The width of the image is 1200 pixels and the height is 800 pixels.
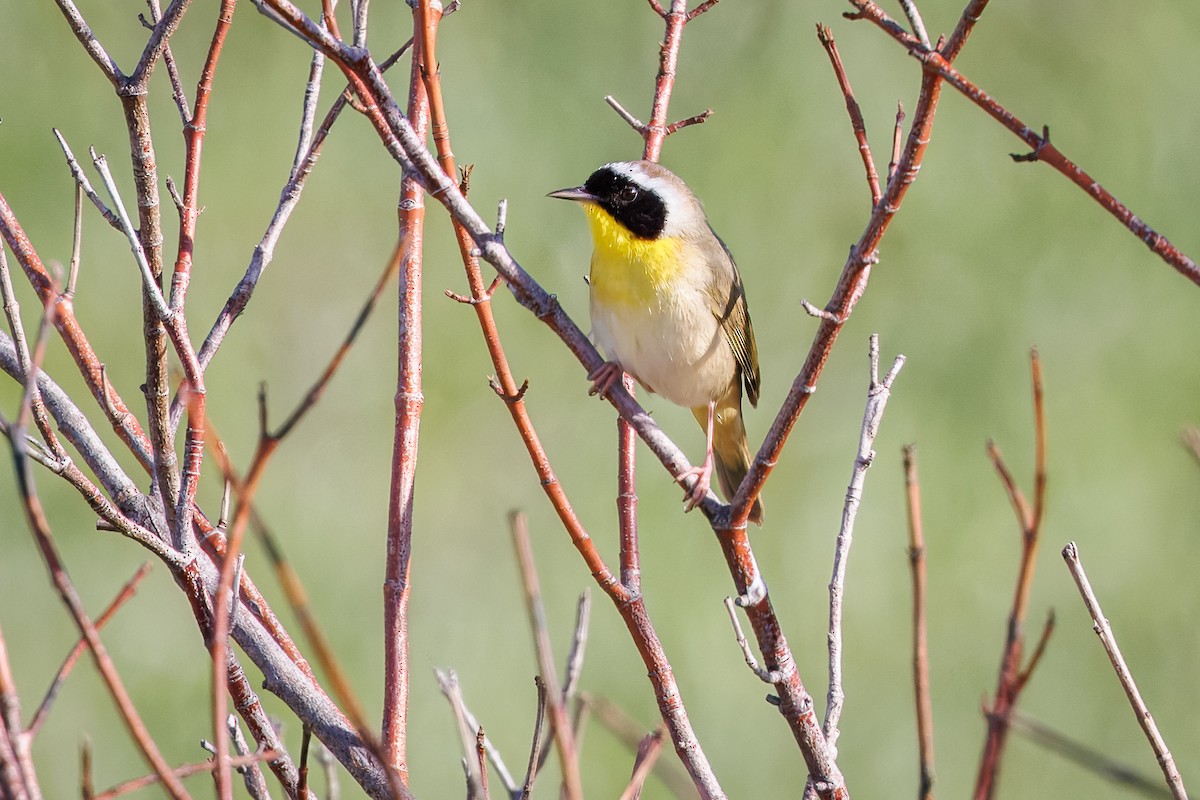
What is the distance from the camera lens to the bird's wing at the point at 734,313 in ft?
8.77

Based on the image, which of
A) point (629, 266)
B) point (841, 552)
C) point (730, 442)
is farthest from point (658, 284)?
point (841, 552)

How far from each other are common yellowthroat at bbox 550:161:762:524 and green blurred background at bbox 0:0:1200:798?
1848 mm

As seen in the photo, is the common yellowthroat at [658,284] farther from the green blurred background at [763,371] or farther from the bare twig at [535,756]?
the green blurred background at [763,371]

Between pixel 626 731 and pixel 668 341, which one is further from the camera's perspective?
pixel 668 341

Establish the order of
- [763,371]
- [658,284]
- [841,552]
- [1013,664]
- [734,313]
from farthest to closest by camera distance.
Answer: [763,371], [734,313], [658,284], [841,552], [1013,664]

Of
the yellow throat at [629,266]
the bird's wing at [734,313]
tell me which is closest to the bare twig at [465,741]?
the yellow throat at [629,266]

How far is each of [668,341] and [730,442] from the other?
1.85ft

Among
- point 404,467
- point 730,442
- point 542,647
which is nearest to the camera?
point 542,647

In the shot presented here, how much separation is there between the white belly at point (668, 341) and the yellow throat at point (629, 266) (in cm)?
2

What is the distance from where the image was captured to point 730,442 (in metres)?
3.02

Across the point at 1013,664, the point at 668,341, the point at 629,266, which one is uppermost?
the point at 629,266

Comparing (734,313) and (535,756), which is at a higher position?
(734,313)

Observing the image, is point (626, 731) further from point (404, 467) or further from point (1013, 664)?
point (404, 467)

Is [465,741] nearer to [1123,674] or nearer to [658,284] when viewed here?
[1123,674]
